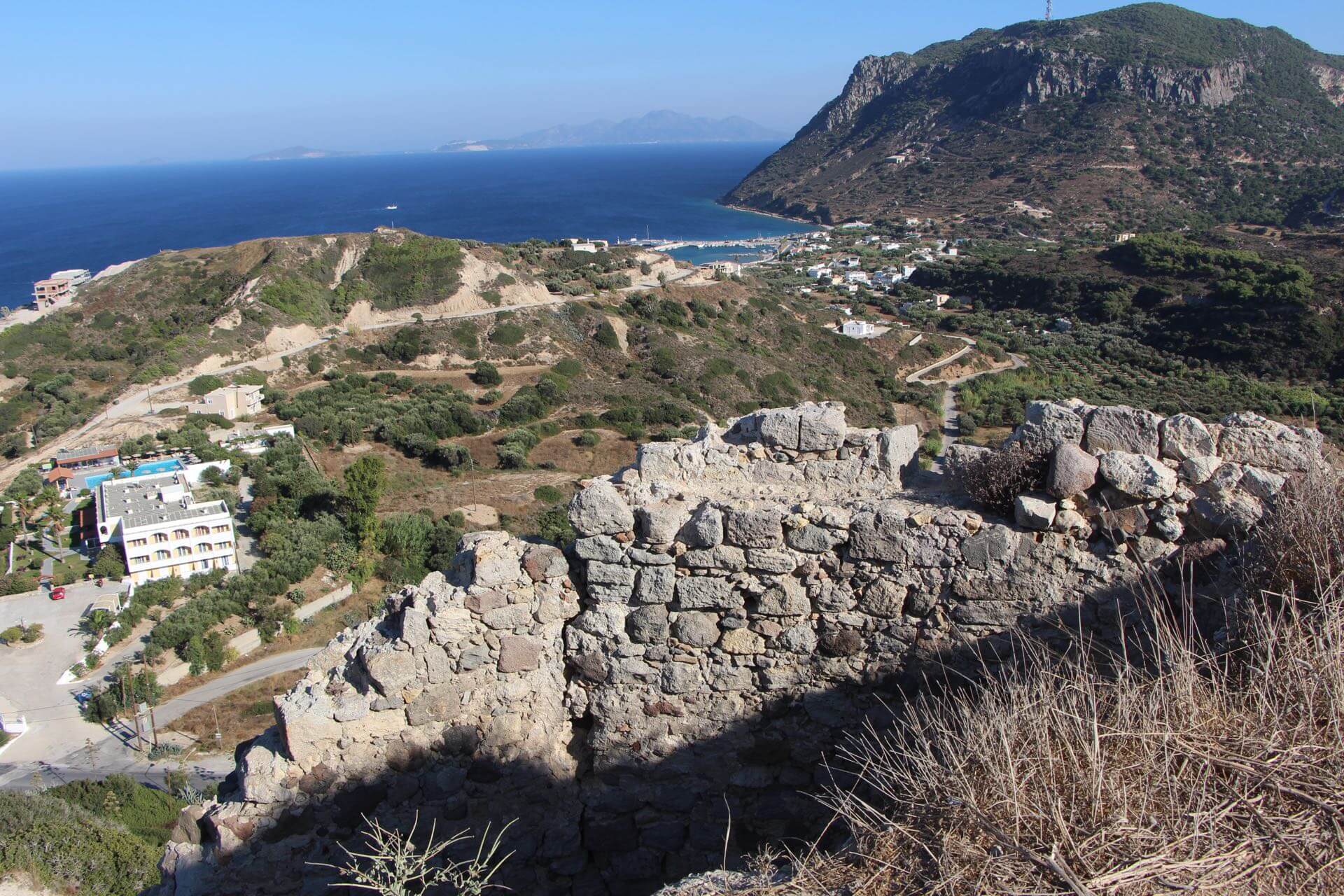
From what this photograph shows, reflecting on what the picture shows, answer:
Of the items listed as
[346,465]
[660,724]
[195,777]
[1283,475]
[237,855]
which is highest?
[1283,475]

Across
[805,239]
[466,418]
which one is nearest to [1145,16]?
[805,239]

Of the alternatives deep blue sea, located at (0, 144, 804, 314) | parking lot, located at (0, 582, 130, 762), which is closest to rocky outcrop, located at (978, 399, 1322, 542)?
parking lot, located at (0, 582, 130, 762)

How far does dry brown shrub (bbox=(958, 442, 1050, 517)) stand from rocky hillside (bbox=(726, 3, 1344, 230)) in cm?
8550

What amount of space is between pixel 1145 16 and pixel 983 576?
506 feet

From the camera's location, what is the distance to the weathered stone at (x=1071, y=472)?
501 centimetres

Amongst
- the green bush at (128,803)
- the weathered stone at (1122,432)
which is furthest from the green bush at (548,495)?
the weathered stone at (1122,432)

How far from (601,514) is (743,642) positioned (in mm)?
1356

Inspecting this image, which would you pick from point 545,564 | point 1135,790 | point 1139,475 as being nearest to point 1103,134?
point 1139,475

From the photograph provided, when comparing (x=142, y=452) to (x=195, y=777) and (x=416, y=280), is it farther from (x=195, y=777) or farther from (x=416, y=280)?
(x=416, y=280)

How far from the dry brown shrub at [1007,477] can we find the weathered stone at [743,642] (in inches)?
71.6

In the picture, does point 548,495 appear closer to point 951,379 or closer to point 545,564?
point 545,564

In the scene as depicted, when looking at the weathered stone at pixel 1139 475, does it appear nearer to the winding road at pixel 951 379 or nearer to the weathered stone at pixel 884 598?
the weathered stone at pixel 884 598

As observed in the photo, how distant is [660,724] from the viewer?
18.8ft

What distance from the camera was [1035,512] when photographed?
498 centimetres
